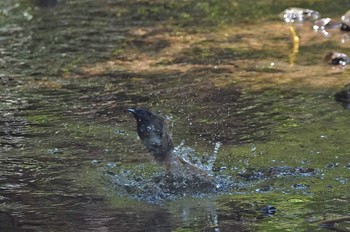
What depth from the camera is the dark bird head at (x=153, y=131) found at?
5.68 m

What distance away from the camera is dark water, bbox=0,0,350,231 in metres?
5.38

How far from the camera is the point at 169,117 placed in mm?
7719

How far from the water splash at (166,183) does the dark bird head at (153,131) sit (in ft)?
0.60

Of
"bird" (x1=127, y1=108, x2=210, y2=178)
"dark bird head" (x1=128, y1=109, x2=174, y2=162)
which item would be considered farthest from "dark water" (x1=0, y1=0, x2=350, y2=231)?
"dark bird head" (x1=128, y1=109, x2=174, y2=162)

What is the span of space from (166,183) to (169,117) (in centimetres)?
200

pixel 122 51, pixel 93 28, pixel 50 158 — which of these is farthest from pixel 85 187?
pixel 93 28

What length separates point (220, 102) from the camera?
8258mm

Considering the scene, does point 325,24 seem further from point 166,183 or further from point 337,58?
point 166,183

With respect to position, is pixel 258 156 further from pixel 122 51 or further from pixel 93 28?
pixel 93 28

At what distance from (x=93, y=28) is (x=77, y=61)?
212cm

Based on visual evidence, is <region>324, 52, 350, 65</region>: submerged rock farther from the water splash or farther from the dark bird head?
the dark bird head

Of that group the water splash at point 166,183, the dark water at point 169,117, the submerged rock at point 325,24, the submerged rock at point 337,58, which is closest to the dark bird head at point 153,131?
the water splash at point 166,183

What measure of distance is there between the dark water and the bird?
16 centimetres

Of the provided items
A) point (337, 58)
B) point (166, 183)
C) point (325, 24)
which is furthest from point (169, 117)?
point (325, 24)
